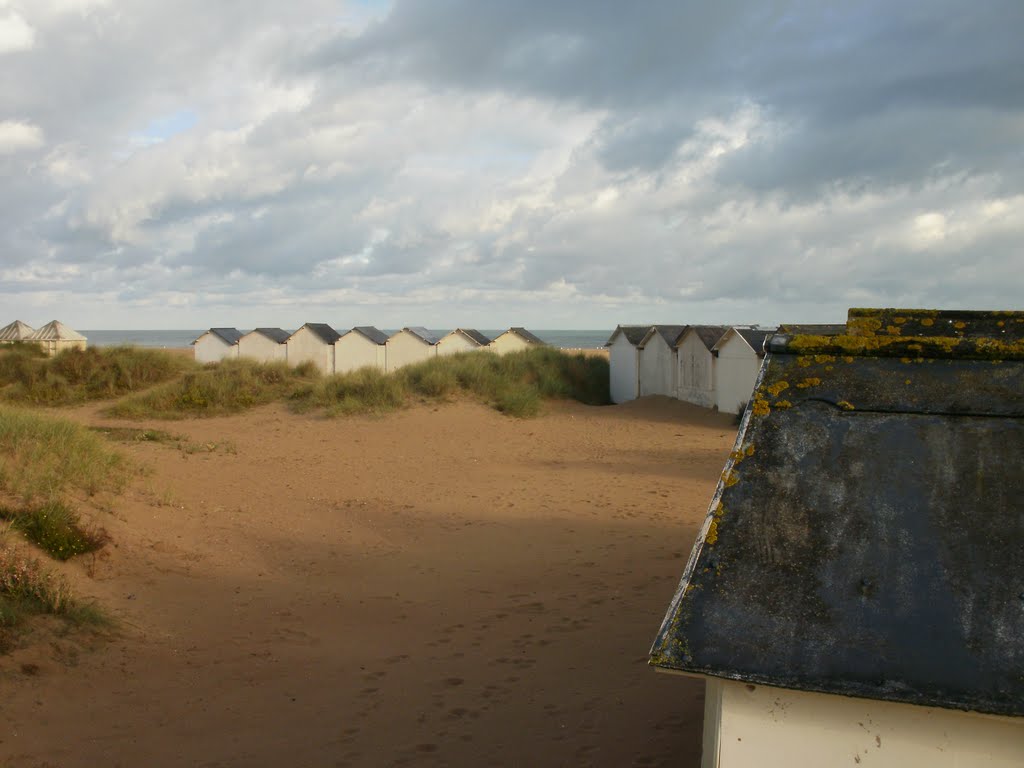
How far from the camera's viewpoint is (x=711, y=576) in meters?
2.49

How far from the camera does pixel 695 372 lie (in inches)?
951

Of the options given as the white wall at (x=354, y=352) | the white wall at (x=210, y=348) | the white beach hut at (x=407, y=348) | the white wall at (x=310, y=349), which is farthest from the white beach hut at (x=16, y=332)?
the white beach hut at (x=407, y=348)

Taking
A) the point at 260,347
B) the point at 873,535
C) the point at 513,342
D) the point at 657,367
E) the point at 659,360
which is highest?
the point at 513,342

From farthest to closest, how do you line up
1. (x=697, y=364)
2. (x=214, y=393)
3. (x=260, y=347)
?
(x=260, y=347)
(x=697, y=364)
(x=214, y=393)

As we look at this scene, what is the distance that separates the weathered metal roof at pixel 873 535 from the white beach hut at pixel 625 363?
25.0 metres

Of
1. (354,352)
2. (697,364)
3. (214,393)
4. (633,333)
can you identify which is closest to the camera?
(214,393)

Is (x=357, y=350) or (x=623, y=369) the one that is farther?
(x=357, y=350)

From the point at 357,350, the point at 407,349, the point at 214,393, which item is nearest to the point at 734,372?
the point at 407,349

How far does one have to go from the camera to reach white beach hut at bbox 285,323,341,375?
3120cm

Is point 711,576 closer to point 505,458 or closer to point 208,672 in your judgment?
point 208,672

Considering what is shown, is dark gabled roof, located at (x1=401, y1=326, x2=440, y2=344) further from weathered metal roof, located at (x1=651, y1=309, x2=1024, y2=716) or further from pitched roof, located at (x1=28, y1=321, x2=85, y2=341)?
weathered metal roof, located at (x1=651, y1=309, x2=1024, y2=716)

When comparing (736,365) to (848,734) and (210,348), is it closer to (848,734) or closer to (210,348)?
(848,734)

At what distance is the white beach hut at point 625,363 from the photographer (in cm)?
2795

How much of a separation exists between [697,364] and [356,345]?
42.5 feet
